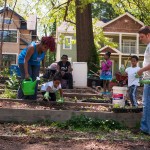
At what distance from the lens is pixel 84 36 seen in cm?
1589

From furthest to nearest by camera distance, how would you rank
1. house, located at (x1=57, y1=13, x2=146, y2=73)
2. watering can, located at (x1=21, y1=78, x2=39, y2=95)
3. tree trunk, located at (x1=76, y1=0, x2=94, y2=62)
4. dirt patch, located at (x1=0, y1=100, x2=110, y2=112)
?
house, located at (x1=57, y1=13, x2=146, y2=73)
tree trunk, located at (x1=76, y1=0, x2=94, y2=62)
watering can, located at (x1=21, y1=78, x2=39, y2=95)
dirt patch, located at (x1=0, y1=100, x2=110, y2=112)

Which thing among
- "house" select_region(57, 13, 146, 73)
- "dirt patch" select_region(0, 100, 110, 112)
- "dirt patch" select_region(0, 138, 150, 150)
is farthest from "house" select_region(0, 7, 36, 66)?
"dirt patch" select_region(0, 138, 150, 150)

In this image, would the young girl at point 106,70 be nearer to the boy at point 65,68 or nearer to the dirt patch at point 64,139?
the boy at point 65,68

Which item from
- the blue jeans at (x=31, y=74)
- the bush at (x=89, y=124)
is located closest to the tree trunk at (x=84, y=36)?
the blue jeans at (x=31, y=74)

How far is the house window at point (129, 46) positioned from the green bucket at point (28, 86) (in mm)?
33729

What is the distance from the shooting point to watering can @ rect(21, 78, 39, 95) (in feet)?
23.1

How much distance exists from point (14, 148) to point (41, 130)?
1.17 meters

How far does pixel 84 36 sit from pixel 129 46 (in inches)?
997

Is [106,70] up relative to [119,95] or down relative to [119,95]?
up

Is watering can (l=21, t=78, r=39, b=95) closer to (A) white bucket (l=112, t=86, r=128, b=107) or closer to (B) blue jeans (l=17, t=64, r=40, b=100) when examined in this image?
Answer: (B) blue jeans (l=17, t=64, r=40, b=100)

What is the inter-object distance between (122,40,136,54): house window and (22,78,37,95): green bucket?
33.7m

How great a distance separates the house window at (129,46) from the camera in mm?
40281

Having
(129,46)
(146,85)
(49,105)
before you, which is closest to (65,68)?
(49,105)

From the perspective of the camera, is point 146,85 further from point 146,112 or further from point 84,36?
point 84,36
